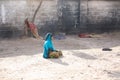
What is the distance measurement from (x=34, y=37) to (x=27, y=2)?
5.69ft

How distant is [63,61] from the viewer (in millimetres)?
9617

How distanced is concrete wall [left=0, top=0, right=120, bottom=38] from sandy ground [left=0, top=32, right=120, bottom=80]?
1.04m

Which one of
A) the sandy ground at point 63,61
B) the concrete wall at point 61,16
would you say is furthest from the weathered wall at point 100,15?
the sandy ground at point 63,61

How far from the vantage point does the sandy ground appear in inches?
315

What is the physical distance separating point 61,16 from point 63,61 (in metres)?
5.68

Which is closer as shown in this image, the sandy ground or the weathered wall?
the sandy ground

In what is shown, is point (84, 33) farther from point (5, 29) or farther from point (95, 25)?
point (5, 29)

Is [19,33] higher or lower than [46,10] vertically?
lower

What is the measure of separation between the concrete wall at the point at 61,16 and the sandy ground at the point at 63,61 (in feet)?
3.42

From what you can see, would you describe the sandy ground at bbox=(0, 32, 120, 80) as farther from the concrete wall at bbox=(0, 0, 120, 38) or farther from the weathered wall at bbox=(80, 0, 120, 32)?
the weathered wall at bbox=(80, 0, 120, 32)

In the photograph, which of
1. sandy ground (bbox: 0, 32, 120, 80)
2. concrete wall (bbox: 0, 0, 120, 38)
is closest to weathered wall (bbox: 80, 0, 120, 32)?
concrete wall (bbox: 0, 0, 120, 38)

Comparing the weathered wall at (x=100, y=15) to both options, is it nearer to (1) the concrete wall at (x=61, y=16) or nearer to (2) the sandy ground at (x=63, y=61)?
(1) the concrete wall at (x=61, y=16)

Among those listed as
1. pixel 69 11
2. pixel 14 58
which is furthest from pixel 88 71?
pixel 69 11

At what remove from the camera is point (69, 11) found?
1507 cm
